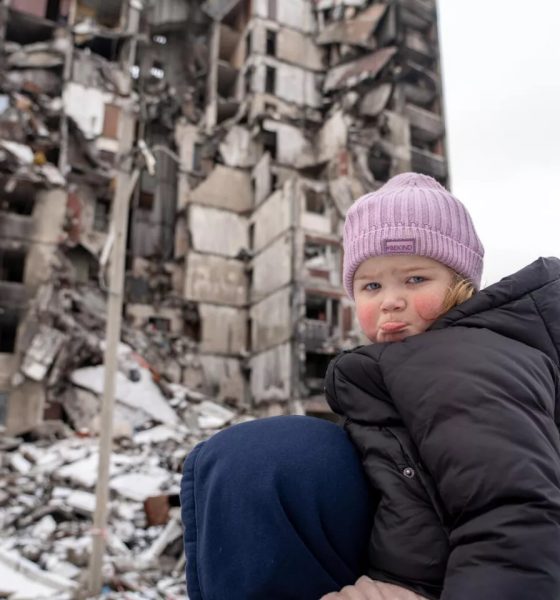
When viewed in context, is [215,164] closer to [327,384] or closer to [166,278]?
[166,278]

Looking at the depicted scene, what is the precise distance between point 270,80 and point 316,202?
35.9 feet


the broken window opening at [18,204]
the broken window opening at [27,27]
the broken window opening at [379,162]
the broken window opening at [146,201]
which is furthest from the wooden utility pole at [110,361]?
the broken window opening at [27,27]

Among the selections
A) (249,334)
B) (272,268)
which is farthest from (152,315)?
(272,268)

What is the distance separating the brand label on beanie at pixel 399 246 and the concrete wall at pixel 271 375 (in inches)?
859

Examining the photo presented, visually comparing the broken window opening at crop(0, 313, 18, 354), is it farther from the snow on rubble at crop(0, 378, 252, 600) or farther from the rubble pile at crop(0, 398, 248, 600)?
the rubble pile at crop(0, 398, 248, 600)

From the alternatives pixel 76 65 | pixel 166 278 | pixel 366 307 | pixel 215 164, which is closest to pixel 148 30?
pixel 76 65

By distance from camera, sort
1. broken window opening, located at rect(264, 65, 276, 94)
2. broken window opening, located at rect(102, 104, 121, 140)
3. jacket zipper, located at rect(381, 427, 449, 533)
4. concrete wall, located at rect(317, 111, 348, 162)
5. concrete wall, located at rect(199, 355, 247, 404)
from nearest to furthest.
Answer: jacket zipper, located at rect(381, 427, 449, 533), concrete wall, located at rect(199, 355, 247, 404), broken window opening, located at rect(102, 104, 121, 140), concrete wall, located at rect(317, 111, 348, 162), broken window opening, located at rect(264, 65, 276, 94)

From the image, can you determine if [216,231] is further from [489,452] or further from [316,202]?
[489,452]

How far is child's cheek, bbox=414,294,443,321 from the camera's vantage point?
166 cm

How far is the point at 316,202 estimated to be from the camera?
86.8 ft

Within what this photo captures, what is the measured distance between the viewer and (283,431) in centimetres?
137

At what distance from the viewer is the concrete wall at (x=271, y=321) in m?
24.4

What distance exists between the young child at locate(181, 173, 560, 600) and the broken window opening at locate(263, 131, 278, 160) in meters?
30.3

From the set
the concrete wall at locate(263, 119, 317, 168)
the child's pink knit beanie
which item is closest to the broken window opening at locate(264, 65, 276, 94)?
the concrete wall at locate(263, 119, 317, 168)
